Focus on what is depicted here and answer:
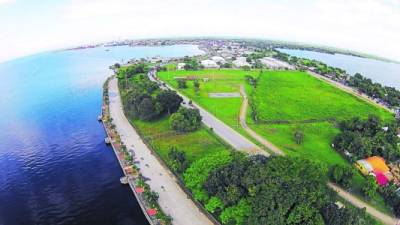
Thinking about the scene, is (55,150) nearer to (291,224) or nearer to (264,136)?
(264,136)

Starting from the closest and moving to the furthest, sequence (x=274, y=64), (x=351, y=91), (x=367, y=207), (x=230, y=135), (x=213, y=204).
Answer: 1. (x=213, y=204)
2. (x=367, y=207)
3. (x=230, y=135)
4. (x=351, y=91)
5. (x=274, y=64)

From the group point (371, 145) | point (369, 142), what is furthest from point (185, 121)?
point (371, 145)

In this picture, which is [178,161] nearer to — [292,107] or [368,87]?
[292,107]

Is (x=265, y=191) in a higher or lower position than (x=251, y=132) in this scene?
higher

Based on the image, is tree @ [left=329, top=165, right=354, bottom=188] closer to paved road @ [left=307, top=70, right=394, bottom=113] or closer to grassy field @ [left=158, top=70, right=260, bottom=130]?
grassy field @ [left=158, top=70, right=260, bottom=130]

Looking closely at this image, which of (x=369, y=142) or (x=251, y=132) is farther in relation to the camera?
(x=251, y=132)

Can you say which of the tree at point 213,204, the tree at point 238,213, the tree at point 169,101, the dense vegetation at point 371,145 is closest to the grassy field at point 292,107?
the dense vegetation at point 371,145

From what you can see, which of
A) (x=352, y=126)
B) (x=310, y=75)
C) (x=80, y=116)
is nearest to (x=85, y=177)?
(x=80, y=116)
